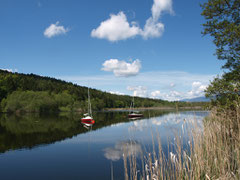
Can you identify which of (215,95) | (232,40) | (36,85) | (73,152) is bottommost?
(73,152)

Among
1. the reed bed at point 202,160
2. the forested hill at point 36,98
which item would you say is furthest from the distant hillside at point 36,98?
the reed bed at point 202,160

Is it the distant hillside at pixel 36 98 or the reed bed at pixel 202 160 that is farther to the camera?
the distant hillside at pixel 36 98

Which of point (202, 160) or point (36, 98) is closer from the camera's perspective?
point (202, 160)

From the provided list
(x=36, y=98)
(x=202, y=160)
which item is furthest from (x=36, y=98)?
(x=202, y=160)

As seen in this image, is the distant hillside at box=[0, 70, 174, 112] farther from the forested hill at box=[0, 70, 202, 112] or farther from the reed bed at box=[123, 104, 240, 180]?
the reed bed at box=[123, 104, 240, 180]

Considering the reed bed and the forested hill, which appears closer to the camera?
the reed bed

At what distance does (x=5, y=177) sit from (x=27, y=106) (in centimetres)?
10694

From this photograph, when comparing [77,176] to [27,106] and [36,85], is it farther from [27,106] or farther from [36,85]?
[36,85]

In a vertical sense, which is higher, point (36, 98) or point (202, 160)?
point (36, 98)

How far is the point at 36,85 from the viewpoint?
6427 inches

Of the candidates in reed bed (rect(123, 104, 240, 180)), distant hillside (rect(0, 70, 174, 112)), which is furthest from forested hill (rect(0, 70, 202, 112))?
reed bed (rect(123, 104, 240, 180))

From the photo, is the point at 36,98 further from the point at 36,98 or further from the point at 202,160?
the point at 202,160

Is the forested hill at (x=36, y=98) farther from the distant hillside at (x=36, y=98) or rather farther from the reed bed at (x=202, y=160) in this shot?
the reed bed at (x=202, y=160)

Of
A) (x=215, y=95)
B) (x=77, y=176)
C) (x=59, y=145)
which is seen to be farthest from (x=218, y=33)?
(x=59, y=145)
